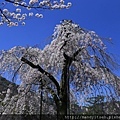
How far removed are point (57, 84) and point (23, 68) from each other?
5.26ft

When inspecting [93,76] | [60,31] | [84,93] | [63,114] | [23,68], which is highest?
[60,31]

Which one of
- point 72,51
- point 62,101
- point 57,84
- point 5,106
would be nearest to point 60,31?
point 72,51

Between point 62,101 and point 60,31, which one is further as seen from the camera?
point 60,31

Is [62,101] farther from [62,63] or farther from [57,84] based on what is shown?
[62,63]

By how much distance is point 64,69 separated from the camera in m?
A: 7.55

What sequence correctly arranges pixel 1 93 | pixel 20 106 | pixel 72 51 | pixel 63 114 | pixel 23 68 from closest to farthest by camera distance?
pixel 63 114 → pixel 72 51 → pixel 20 106 → pixel 23 68 → pixel 1 93

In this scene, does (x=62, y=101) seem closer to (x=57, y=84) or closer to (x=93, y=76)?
(x=57, y=84)

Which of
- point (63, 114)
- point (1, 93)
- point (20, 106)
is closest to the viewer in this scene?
point (63, 114)

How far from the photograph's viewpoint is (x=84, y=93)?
24.1 feet

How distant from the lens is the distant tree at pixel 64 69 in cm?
735

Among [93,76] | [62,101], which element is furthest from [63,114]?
[93,76]

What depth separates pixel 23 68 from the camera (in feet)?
28.5

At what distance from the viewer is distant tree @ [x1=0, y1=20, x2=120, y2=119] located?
24.1 feet

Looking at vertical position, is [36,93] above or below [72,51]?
below
